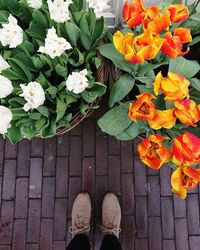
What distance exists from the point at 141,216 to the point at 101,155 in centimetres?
38

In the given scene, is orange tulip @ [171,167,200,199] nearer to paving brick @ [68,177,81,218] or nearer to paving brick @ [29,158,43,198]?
paving brick @ [68,177,81,218]

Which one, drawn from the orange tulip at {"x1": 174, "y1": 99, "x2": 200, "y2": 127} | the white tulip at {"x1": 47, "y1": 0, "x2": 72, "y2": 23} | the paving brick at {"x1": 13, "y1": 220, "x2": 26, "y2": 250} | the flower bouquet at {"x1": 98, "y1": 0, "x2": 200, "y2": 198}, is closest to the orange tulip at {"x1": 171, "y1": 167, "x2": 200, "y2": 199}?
the flower bouquet at {"x1": 98, "y1": 0, "x2": 200, "y2": 198}

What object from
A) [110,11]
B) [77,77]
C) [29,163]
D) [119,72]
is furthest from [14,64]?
[29,163]

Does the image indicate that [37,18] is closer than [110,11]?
Yes

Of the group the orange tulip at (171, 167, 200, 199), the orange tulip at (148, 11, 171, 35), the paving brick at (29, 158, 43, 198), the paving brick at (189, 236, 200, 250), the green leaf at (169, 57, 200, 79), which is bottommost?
the paving brick at (189, 236, 200, 250)

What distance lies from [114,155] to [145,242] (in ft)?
1.55

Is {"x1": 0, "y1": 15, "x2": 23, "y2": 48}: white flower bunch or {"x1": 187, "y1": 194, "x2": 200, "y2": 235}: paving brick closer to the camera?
{"x1": 0, "y1": 15, "x2": 23, "y2": 48}: white flower bunch

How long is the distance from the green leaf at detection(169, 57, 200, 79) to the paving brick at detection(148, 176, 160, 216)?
28.7 inches

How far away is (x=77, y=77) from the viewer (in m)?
1.27

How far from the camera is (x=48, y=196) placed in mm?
1980

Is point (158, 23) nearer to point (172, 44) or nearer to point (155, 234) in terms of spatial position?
point (172, 44)

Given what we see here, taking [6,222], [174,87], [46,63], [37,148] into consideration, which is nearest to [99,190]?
[37,148]

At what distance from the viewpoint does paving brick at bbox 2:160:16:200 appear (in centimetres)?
199

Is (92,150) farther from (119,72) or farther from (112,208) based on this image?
(119,72)
